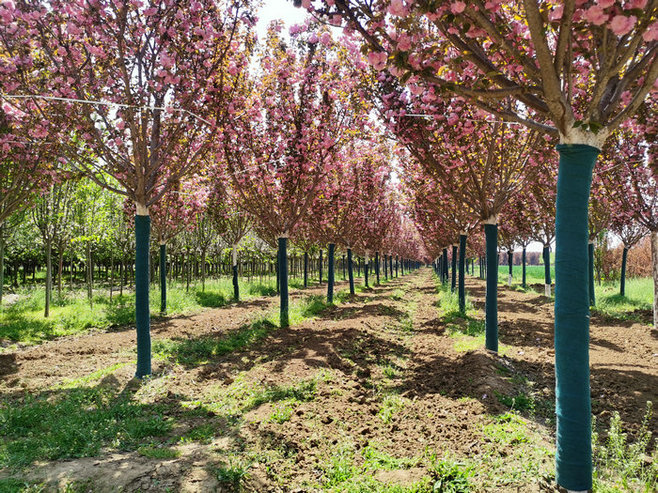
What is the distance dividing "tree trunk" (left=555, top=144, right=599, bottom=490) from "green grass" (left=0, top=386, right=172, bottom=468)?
14.5ft

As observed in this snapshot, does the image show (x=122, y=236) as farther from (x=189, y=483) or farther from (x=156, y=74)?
(x=189, y=483)

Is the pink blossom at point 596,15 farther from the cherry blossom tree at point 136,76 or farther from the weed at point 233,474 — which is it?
the cherry blossom tree at point 136,76

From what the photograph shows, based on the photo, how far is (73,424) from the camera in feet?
15.4

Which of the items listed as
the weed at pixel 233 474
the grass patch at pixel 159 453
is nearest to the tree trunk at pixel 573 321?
the weed at pixel 233 474

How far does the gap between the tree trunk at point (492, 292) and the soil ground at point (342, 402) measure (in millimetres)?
407

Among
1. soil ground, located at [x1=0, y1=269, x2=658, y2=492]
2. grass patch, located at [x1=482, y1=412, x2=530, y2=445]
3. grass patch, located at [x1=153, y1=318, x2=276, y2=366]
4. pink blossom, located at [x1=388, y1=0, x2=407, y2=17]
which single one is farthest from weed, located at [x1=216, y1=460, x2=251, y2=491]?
grass patch, located at [x1=153, y1=318, x2=276, y2=366]

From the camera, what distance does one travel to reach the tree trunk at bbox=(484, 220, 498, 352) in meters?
7.55

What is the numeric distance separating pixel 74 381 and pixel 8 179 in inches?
254

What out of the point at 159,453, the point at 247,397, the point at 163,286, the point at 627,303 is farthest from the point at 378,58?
the point at 627,303

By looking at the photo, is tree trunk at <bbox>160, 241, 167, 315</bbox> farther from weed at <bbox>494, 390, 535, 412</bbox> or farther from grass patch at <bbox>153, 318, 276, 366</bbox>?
weed at <bbox>494, 390, 535, 412</bbox>

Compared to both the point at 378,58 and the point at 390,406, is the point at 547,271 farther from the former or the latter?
the point at 378,58

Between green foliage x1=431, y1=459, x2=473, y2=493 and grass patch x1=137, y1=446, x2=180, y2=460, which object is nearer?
green foliage x1=431, y1=459, x2=473, y2=493

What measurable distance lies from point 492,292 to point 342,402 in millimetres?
3966

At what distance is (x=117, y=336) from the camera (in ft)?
34.6
